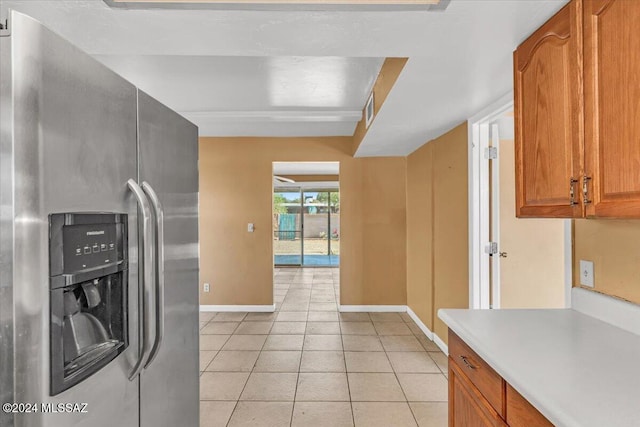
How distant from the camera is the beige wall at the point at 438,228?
3.09 m

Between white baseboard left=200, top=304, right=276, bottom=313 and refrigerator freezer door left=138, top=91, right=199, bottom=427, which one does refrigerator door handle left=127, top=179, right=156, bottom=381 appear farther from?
white baseboard left=200, top=304, right=276, bottom=313

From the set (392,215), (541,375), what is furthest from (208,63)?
(392,215)

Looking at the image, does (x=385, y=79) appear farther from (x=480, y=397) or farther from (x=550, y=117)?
(x=480, y=397)

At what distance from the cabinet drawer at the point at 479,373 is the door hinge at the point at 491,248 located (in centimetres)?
146

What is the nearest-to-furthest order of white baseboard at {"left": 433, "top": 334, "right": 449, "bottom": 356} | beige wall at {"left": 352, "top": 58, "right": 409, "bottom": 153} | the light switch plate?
1. the light switch plate
2. beige wall at {"left": 352, "top": 58, "right": 409, "bottom": 153}
3. white baseboard at {"left": 433, "top": 334, "right": 449, "bottom": 356}

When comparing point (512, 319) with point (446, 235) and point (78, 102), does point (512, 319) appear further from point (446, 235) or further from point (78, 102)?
point (446, 235)

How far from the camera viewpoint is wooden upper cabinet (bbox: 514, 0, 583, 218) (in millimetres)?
1252

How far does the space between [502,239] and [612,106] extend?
2012mm

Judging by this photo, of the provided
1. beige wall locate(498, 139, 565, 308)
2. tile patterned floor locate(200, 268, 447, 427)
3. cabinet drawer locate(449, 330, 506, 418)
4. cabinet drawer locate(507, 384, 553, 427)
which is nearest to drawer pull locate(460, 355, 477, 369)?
cabinet drawer locate(449, 330, 506, 418)

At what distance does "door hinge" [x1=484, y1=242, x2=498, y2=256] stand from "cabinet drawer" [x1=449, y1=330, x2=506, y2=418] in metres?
1.46

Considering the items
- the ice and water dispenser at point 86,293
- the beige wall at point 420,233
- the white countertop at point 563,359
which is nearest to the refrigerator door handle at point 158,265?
the ice and water dispenser at point 86,293

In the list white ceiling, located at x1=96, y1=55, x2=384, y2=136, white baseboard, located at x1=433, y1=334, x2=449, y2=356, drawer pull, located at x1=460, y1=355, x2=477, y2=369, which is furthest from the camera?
white baseboard, located at x1=433, y1=334, x2=449, y2=356

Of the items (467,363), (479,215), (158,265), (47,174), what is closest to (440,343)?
(479,215)

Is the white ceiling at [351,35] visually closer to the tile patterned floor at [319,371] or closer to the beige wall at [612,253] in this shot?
the beige wall at [612,253]
